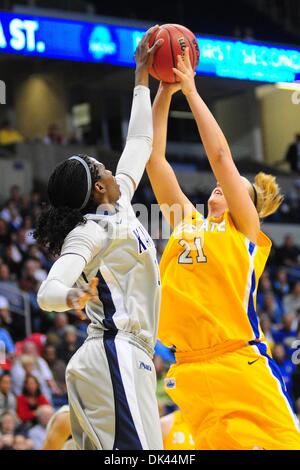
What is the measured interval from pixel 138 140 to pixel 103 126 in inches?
634

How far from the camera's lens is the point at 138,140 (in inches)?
172

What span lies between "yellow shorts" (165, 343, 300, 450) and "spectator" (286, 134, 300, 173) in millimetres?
15284

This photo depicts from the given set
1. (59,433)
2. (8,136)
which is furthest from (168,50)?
(8,136)

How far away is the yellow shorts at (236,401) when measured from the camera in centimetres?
439

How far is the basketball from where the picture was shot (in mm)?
4723

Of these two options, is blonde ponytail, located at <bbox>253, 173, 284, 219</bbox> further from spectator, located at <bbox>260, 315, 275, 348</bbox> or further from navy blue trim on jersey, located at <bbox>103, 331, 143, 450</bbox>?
spectator, located at <bbox>260, 315, 275, 348</bbox>

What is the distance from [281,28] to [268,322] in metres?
8.90

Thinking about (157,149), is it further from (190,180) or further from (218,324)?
(190,180)

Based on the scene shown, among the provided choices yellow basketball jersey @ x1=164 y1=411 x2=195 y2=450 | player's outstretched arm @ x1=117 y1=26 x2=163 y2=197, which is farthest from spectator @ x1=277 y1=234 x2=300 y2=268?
player's outstretched arm @ x1=117 y1=26 x2=163 y2=197

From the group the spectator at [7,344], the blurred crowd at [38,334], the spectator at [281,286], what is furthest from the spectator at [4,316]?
the spectator at [281,286]

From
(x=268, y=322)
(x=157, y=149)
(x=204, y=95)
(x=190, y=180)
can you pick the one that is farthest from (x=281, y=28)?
(x=157, y=149)

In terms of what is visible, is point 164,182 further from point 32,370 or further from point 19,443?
point 32,370

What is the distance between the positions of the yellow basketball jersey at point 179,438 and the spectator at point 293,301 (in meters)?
9.15
